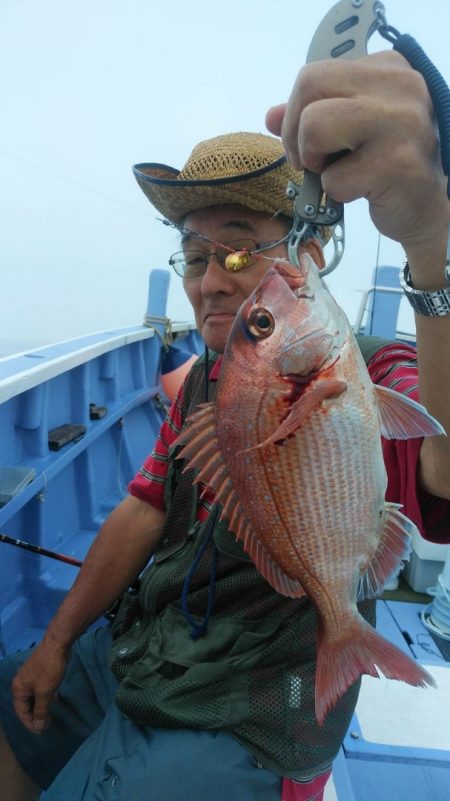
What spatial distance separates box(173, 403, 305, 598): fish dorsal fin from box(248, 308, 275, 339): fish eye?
0.61ft

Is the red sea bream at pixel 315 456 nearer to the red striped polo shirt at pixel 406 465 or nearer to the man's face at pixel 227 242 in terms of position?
the red striped polo shirt at pixel 406 465

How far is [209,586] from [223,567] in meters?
0.07

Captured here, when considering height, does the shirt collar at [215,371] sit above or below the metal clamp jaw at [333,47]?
below

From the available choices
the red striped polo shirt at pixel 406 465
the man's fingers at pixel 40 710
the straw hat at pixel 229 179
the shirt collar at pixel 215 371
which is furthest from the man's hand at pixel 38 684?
the straw hat at pixel 229 179

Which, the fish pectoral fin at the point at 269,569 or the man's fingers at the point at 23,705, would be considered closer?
the fish pectoral fin at the point at 269,569

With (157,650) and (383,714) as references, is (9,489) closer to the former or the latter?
(157,650)

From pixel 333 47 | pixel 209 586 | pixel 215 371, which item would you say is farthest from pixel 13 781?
pixel 333 47

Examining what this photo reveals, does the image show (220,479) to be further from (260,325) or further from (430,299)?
(430,299)

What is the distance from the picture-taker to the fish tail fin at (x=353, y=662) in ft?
3.29

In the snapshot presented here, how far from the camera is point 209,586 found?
147 centimetres

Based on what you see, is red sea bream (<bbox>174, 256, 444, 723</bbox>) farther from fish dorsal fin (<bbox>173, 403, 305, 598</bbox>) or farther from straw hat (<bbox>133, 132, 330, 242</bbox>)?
straw hat (<bbox>133, 132, 330, 242</bbox>)

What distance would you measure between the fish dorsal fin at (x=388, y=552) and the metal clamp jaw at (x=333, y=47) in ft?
1.97

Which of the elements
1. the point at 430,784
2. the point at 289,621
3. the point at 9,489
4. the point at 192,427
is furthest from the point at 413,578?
the point at 192,427

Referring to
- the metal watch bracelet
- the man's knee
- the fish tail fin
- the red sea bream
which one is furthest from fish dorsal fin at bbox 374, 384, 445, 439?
the man's knee
